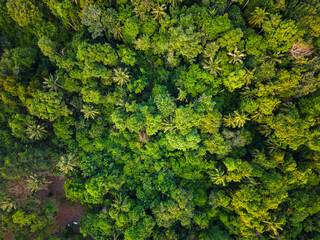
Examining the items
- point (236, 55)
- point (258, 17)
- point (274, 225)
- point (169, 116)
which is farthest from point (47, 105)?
point (274, 225)

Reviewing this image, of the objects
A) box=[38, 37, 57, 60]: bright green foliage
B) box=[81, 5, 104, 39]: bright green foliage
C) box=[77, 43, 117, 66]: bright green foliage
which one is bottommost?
box=[38, 37, 57, 60]: bright green foliage

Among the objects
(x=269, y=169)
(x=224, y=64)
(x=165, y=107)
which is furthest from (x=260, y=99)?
(x=165, y=107)

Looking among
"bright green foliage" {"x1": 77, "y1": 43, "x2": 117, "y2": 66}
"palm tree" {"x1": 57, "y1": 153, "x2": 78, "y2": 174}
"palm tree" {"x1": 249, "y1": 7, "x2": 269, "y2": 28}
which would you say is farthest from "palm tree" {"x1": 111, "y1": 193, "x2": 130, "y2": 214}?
"palm tree" {"x1": 249, "y1": 7, "x2": 269, "y2": 28}

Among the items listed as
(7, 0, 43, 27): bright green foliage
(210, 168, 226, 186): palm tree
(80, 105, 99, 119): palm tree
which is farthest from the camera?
(80, 105, 99, 119): palm tree

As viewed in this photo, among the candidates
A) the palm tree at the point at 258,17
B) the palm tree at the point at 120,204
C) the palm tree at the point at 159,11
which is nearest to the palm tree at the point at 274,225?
the palm tree at the point at 120,204

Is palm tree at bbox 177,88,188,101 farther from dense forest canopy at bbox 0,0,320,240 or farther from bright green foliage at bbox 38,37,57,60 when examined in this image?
bright green foliage at bbox 38,37,57,60

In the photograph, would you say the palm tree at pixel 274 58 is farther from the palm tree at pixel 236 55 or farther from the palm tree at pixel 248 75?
the palm tree at pixel 236 55

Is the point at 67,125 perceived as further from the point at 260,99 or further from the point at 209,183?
the point at 260,99

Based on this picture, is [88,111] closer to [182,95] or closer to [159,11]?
[182,95]
